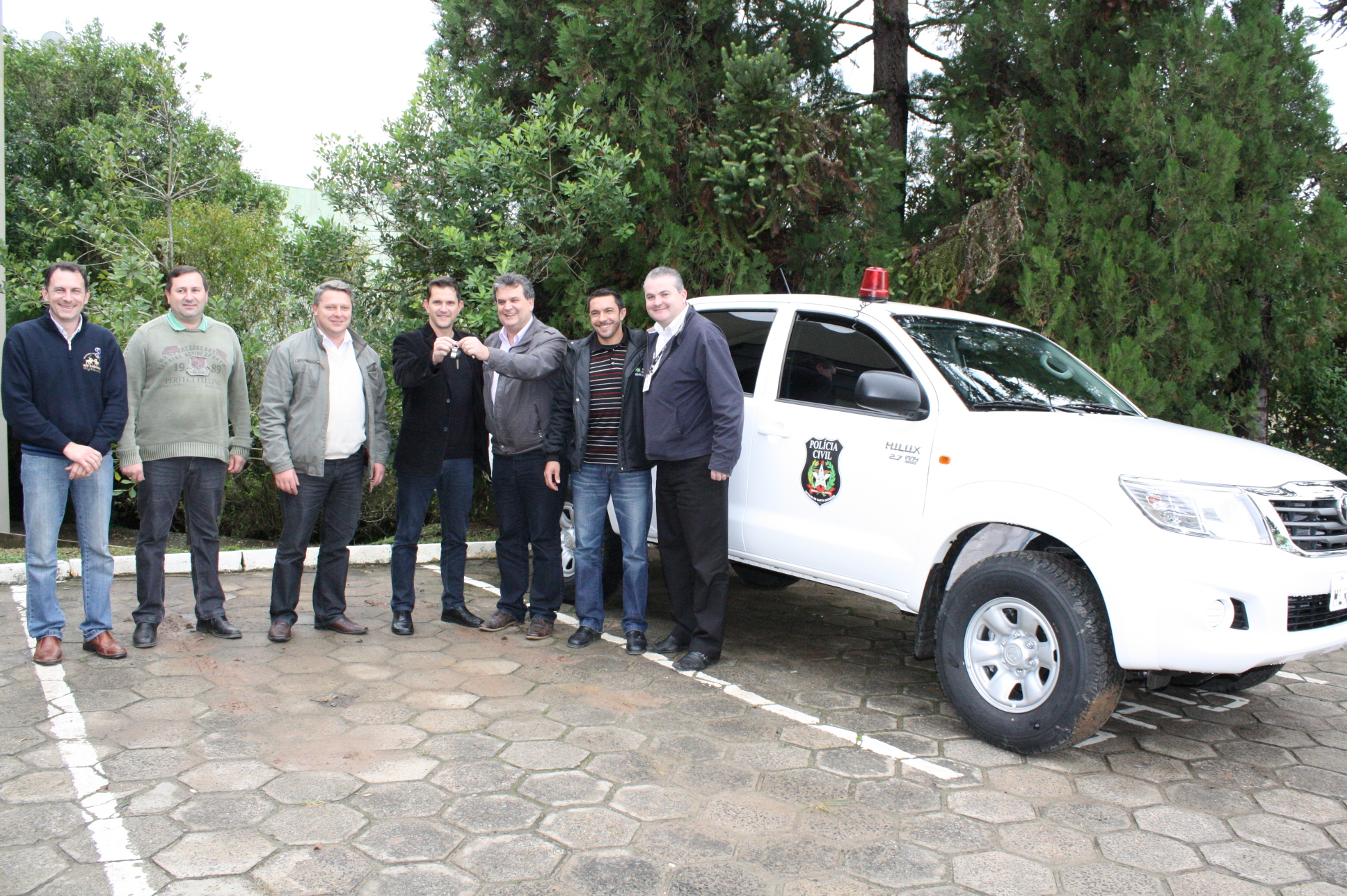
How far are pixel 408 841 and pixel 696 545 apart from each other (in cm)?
220

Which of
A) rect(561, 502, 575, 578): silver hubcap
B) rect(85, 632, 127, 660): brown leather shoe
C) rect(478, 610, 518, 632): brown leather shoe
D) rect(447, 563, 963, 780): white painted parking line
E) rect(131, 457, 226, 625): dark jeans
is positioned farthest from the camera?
rect(561, 502, 575, 578): silver hubcap

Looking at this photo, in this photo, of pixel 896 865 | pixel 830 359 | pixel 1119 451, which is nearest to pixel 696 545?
pixel 830 359

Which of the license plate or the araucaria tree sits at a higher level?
the araucaria tree

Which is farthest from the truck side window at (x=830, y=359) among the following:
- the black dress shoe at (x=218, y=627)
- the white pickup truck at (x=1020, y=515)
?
the black dress shoe at (x=218, y=627)

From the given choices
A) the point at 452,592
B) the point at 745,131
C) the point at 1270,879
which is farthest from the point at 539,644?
the point at 745,131

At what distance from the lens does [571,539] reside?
245 inches

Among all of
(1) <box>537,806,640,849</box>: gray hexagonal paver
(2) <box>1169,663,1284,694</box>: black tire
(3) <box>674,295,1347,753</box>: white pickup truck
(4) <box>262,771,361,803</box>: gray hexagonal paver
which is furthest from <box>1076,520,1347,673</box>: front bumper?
(4) <box>262,771,361,803</box>: gray hexagonal paver

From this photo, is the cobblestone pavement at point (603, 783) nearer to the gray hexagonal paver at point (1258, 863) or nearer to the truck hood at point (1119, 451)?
the gray hexagonal paver at point (1258, 863)

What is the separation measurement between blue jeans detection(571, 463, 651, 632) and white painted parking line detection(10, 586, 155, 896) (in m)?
2.40

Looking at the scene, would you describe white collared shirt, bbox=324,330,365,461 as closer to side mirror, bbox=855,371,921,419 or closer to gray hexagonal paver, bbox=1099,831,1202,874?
side mirror, bbox=855,371,921,419

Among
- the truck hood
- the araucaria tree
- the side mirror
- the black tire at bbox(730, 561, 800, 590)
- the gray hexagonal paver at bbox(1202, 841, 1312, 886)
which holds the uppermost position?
the araucaria tree

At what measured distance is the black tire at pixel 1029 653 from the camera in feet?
12.5

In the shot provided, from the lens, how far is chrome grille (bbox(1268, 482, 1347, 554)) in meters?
3.77

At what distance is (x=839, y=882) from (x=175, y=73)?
928 cm
